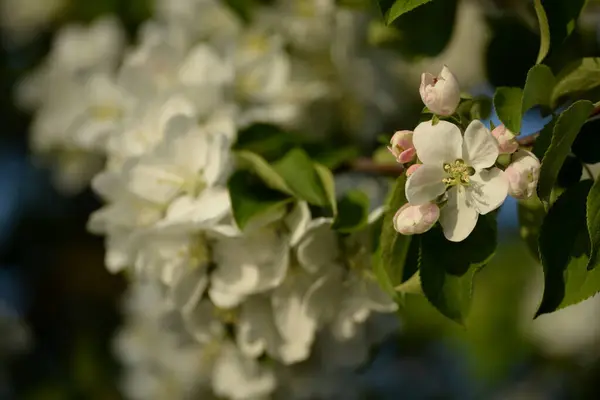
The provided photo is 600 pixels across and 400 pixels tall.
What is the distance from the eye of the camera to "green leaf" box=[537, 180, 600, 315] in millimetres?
580

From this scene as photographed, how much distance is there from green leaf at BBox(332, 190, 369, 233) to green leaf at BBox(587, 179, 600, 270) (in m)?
0.24

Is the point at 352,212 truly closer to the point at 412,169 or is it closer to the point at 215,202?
the point at 215,202

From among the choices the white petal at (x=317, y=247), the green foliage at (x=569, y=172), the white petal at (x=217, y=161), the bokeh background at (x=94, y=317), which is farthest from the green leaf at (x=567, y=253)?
the bokeh background at (x=94, y=317)

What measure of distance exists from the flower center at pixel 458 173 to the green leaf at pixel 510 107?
38mm

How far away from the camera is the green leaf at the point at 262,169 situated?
31.0 inches

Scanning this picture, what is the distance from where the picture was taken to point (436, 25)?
34.9 inches

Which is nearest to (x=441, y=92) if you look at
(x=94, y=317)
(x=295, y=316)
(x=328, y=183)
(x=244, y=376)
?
(x=328, y=183)

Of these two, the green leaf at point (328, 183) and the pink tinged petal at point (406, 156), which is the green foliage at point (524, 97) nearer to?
the pink tinged petal at point (406, 156)

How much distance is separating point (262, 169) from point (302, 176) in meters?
0.04

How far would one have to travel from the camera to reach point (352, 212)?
2.57 ft

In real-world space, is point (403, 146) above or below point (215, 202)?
above

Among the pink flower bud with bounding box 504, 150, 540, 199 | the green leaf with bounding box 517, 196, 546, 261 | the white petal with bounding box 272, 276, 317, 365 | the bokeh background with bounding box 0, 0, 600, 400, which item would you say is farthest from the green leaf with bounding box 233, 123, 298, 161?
the bokeh background with bounding box 0, 0, 600, 400

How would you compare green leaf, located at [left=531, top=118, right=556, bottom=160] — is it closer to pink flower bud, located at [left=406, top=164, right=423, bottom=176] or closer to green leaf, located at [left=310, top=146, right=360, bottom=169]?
pink flower bud, located at [left=406, top=164, right=423, bottom=176]

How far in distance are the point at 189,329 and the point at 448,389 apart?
1.13 meters
